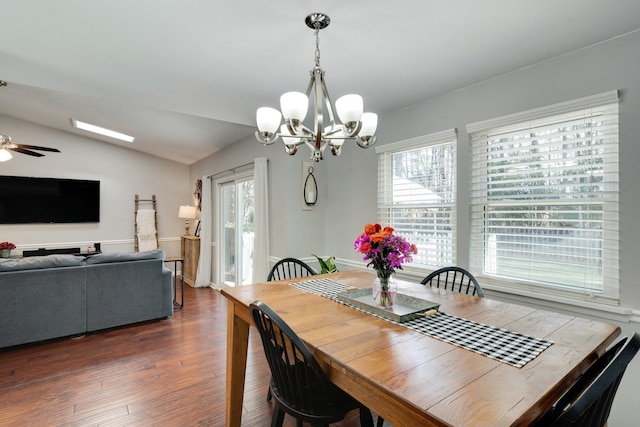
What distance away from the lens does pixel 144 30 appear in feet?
6.12

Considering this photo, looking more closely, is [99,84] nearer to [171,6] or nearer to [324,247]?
[171,6]

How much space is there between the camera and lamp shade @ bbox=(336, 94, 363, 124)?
63.3 inches

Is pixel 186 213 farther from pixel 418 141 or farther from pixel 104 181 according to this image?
pixel 418 141

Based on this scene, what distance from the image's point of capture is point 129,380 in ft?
8.24

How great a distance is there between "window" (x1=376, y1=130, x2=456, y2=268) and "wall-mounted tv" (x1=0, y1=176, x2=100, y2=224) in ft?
18.6

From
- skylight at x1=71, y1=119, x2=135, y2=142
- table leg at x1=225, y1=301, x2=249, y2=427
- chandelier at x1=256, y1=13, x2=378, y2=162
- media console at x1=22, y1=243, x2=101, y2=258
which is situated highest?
skylight at x1=71, y1=119, x2=135, y2=142

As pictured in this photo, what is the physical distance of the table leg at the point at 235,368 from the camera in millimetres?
1869

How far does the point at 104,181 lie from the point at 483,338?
7.02 metres

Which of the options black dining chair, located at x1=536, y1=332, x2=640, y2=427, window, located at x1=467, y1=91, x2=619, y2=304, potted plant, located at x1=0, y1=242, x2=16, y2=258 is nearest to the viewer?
black dining chair, located at x1=536, y1=332, x2=640, y2=427

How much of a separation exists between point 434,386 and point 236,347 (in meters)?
1.31

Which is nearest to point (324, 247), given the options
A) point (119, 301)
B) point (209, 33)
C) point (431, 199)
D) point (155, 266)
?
point (431, 199)

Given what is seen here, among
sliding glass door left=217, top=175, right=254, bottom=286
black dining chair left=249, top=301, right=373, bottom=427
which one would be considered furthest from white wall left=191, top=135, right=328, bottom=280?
black dining chair left=249, top=301, right=373, bottom=427

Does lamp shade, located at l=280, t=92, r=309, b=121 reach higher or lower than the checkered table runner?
higher

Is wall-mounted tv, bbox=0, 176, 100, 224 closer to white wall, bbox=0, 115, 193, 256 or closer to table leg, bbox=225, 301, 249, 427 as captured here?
white wall, bbox=0, 115, 193, 256
